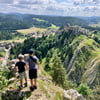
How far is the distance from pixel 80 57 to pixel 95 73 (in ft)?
104

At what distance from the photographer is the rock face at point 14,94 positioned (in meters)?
22.2

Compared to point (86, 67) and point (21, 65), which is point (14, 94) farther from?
point (86, 67)

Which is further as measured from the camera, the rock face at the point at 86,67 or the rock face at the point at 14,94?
the rock face at the point at 86,67

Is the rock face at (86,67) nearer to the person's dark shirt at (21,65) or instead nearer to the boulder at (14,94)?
the boulder at (14,94)

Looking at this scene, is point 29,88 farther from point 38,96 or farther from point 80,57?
point 80,57

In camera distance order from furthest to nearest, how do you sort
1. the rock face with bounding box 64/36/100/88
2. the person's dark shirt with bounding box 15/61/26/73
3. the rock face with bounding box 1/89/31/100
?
the rock face with bounding box 64/36/100/88 → the rock face with bounding box 1/89/31/100 → the person's dark shirt with bounding box 15/61/26/73

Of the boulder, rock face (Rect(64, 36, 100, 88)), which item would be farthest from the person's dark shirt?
rock face (Rect(64, 36, 100, 88))

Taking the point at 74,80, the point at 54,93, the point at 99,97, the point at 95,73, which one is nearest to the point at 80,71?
the point at 74,80

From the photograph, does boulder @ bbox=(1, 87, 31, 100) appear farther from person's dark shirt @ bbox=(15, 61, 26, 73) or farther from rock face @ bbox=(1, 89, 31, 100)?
person's dark shirt @ bbox=(15, 61, 26, 73)

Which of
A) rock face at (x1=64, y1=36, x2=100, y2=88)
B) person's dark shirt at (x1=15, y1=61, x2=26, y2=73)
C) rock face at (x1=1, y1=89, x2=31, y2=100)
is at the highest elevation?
person's dark shirt at (x1=15, y1=61, x2=26, y2=73)

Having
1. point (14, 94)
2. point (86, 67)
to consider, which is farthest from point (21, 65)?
point (86, 67)

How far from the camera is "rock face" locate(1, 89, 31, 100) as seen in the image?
72.7 ft

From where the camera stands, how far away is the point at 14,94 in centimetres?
2247

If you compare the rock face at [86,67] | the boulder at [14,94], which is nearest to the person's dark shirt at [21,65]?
the boulder at [14,94]
